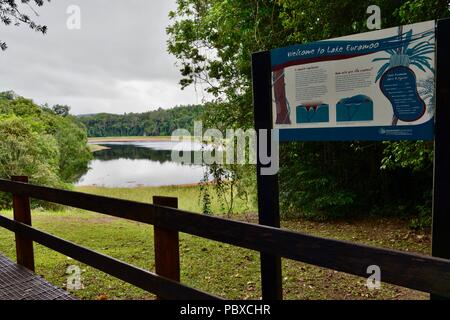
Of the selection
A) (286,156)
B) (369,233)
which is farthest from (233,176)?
(369,233)

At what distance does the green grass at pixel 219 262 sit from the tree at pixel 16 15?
430 centimetres

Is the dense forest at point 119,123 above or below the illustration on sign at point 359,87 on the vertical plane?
above

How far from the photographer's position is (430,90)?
2322mm

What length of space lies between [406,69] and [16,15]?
23.9 feet

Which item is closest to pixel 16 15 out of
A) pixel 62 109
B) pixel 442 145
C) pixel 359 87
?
pixel 359 87

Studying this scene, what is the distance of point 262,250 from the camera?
218 centimetres

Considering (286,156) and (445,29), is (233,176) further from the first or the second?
(445,29)

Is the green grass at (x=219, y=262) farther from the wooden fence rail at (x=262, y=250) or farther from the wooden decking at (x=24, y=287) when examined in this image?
the wooden fence rail at (x=262, y=250)

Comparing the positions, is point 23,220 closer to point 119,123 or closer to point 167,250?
point 167,250

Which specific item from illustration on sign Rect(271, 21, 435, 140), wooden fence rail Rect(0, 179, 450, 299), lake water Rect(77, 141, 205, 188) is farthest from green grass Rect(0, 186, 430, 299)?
lake water Rect(77, 141, 205, 188)

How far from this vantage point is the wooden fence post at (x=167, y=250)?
8.94 feet

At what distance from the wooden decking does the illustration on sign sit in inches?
113

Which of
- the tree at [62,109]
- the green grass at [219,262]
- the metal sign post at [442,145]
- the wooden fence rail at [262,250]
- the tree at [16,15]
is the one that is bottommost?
the green grass at [219,262]

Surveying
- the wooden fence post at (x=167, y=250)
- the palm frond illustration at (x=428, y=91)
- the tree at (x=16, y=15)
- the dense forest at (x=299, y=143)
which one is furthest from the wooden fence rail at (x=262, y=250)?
the dense forest at (x=299, y=143)
